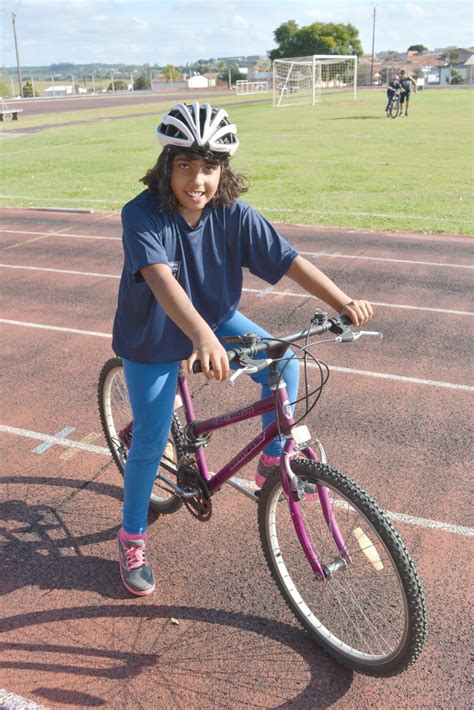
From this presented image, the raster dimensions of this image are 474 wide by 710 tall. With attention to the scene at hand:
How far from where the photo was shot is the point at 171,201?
2865 mm

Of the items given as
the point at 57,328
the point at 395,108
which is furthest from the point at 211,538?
the point at 395,108

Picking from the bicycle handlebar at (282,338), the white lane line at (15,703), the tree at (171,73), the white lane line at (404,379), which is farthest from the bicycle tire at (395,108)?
the tree at (171,73)

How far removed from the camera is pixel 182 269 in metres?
2.96

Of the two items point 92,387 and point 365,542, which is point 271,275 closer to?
point 365,542

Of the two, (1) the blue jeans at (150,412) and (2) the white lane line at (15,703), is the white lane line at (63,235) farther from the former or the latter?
(2) the white lane line at (15,703)

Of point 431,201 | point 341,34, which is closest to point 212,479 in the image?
point 431,201

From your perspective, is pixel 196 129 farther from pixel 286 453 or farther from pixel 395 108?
pixel 395 108

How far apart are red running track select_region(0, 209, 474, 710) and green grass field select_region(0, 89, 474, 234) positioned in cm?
577

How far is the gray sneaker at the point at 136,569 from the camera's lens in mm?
3375

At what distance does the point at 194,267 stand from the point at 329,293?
2.01 ft

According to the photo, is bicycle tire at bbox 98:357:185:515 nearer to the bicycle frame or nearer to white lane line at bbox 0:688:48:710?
the bicycle frame

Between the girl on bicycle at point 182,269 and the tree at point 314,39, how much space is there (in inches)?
3673

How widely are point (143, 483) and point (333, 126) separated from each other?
2922 centimetres

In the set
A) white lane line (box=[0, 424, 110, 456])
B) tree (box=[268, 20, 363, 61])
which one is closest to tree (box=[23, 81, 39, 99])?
tree (box=[268, 20, 363, 61])
